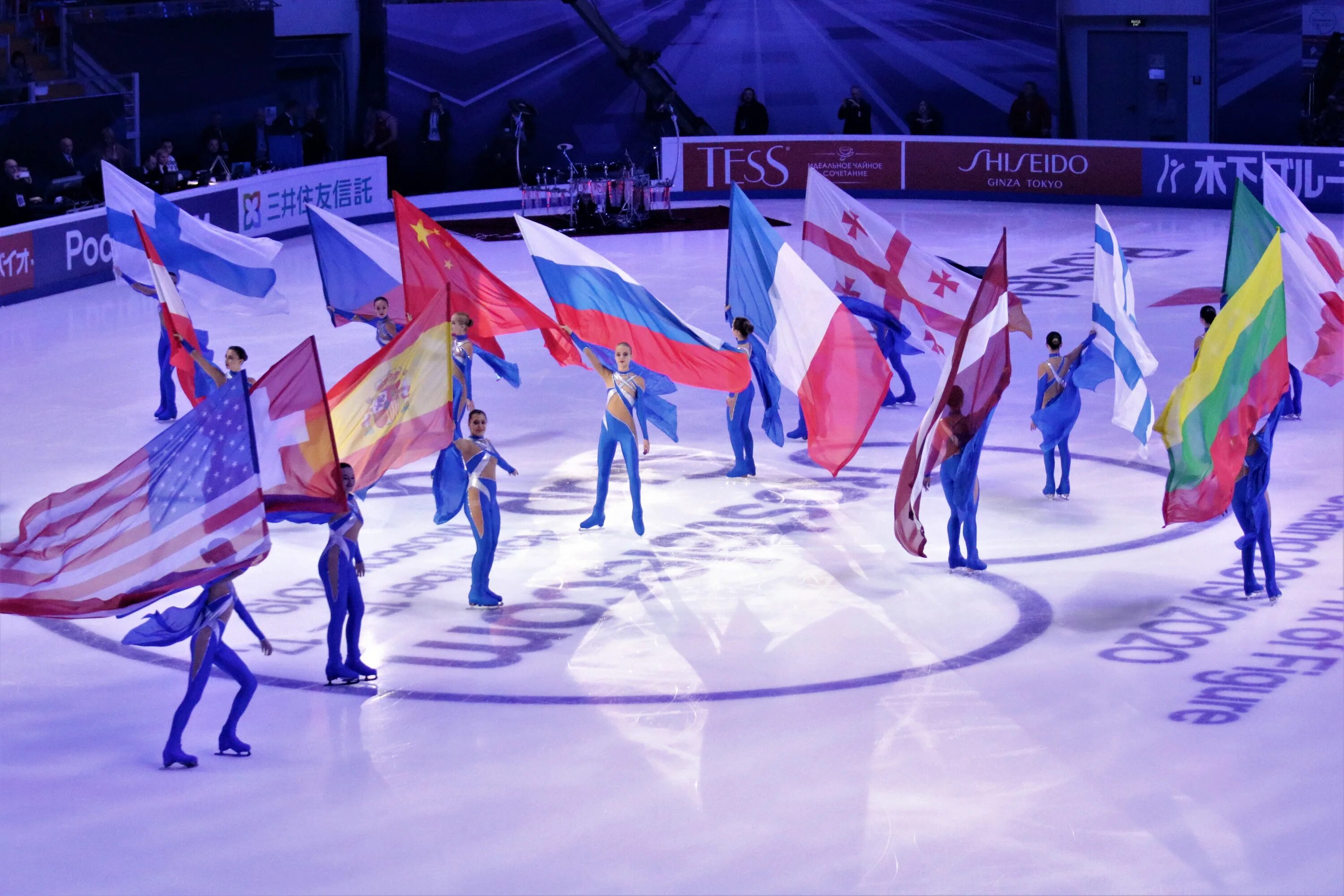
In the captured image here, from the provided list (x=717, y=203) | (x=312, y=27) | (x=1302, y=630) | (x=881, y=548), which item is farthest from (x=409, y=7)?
(x=1302, y=630)

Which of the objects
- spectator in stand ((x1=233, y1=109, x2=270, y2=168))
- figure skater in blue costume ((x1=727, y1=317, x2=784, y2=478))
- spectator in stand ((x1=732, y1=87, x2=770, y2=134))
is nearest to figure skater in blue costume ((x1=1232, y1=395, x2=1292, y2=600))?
figure skater in blue costume ((x1=727, y1=317, x2=784, y2=478))

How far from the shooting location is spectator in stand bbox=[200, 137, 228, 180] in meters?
32.4

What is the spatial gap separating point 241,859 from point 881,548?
7159 millimetres

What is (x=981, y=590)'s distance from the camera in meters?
13.9

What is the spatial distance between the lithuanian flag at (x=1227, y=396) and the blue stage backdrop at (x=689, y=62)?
27.7 m

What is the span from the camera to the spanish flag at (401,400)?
1261 cm

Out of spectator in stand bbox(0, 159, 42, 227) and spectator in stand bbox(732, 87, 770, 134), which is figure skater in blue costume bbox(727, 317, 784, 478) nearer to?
spectator in stand bbox(0, 159, 42, 227)

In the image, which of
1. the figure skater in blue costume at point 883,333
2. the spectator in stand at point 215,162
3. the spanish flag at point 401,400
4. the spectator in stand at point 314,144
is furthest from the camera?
the spectator in stand at point 314,144

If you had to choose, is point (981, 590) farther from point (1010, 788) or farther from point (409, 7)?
point (409, 7)

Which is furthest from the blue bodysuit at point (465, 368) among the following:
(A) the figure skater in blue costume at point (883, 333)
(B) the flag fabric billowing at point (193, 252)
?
(B) the flag fabric billowing at point (193, 252)

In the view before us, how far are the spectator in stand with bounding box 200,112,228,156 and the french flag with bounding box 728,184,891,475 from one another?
18.6 m

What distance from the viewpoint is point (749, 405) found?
17391 mm

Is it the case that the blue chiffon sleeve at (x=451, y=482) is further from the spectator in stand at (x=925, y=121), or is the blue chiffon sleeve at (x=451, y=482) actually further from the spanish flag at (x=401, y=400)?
the spectator in stand at (x=925, y=121)

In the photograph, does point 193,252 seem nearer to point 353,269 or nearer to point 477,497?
point 353,269
